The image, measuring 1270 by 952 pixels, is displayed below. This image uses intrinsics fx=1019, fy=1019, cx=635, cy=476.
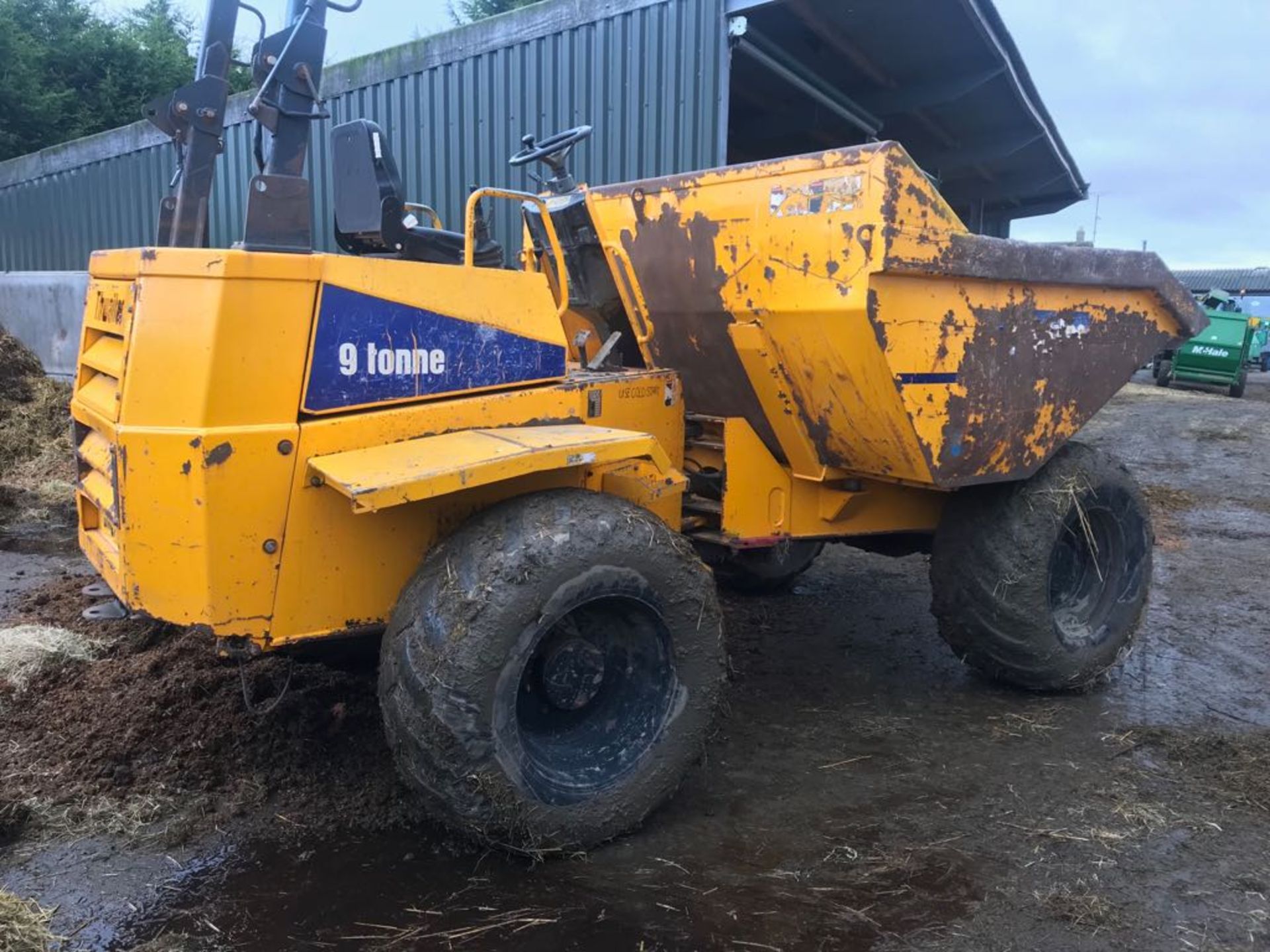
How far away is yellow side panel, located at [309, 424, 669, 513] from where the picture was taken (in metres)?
2.73

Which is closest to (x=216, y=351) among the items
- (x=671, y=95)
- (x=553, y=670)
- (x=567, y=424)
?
(x=567, y=424)

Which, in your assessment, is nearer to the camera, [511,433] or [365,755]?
[511,433]

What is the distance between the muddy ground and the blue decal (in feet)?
3.50

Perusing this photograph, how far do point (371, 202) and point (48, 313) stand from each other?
10.9 m

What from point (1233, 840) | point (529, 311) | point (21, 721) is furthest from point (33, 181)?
point (1233, 840)

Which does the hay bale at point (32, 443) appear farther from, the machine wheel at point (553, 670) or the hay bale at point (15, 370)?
the machine wheel at point (553, 670)

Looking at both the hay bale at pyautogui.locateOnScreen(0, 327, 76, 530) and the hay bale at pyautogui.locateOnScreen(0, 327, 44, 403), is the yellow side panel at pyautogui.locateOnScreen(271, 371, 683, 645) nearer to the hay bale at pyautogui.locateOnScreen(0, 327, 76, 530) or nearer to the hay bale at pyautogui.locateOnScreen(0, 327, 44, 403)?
the hay bale at pyautogui.locateOnScreen(0, 327, 76, 530)

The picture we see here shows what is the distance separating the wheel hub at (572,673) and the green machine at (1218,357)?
2155 cm

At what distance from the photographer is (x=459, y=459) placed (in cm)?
291

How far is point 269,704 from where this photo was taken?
12.2 feet

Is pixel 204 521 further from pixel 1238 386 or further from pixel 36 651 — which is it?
pixel 1238 386

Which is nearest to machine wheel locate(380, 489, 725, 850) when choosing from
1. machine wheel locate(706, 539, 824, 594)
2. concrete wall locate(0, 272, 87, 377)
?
machine wheel locate(706, 539, 824, 594)

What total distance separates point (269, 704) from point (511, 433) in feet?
4.66

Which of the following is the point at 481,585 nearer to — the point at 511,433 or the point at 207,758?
the point at 511,433
